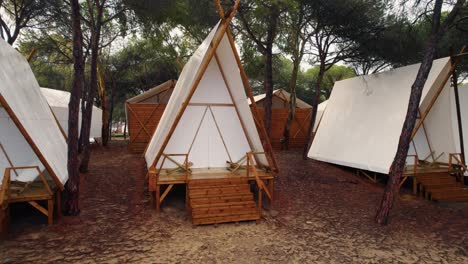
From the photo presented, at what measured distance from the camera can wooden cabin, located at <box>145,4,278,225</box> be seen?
267 inches

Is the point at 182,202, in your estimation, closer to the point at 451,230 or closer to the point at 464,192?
the point at 451,230

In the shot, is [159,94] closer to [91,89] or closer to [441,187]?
[91,89]

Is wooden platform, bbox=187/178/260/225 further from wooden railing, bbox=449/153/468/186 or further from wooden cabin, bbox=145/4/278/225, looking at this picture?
wooden railing, bbox=449/153/468/186

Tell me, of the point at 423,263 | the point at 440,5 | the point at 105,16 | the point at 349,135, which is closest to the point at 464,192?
the point at 349,135

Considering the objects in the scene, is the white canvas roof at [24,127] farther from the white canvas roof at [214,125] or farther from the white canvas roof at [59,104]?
the white canvas roof at [59,104]

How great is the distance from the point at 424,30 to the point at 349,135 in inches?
223

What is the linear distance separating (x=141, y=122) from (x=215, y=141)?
7.37 m

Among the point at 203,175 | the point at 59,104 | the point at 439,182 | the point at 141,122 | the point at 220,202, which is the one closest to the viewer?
the point at 220,202

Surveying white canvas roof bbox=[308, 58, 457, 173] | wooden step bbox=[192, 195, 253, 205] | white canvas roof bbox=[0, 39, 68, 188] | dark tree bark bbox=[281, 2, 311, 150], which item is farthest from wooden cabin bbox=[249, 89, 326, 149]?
white canvas roof bbox=[0, 39, 68, 188]

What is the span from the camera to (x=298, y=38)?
13398 millimetres

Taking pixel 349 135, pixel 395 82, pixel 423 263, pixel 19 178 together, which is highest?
pixel 395 82

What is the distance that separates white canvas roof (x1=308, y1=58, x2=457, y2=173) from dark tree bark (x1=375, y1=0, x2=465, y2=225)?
8.85ft

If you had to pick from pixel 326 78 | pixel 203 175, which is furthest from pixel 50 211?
pixel 326 78

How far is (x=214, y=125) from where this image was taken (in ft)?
27.4
